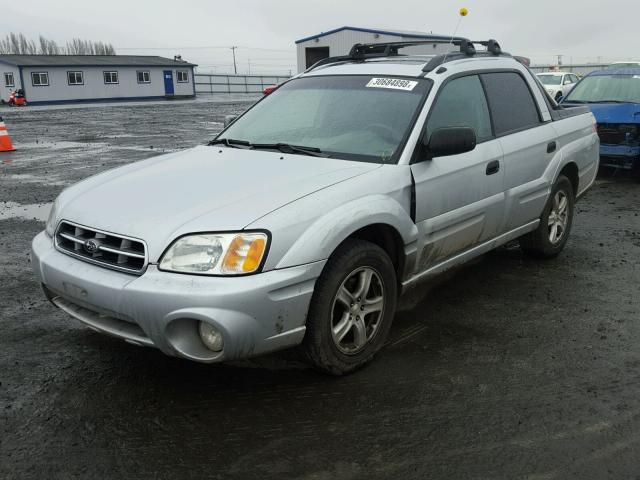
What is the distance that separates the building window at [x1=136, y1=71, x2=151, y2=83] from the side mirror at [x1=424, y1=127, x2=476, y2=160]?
154 ft

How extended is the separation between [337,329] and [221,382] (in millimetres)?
723

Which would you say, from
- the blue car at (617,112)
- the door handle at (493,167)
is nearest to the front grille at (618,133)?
the blue car at (617,112)

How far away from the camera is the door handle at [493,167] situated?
4.20 m

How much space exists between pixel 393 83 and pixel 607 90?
8.14m

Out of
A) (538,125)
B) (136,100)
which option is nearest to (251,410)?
(538,125)

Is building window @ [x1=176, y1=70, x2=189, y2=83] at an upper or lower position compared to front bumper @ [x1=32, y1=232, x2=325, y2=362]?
upper

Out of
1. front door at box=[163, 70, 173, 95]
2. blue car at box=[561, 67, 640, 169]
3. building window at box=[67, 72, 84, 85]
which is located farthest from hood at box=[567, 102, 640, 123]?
front door at box=[163, 70, 173, 95]

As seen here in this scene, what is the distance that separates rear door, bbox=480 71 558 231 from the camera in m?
4.49

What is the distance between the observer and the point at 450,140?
3582mm

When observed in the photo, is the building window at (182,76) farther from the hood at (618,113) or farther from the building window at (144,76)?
the hood at (618,113)

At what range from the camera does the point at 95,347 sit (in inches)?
149

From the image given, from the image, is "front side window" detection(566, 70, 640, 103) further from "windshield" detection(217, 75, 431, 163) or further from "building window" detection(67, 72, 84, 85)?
"building window" detection(67, 72, 84, 85)

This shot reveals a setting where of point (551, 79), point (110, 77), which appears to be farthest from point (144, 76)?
point (551, 79)

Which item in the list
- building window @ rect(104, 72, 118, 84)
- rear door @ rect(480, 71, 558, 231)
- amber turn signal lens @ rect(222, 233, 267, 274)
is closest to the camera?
amber turn signal lens @ rect(222, 233, 267, 274)
